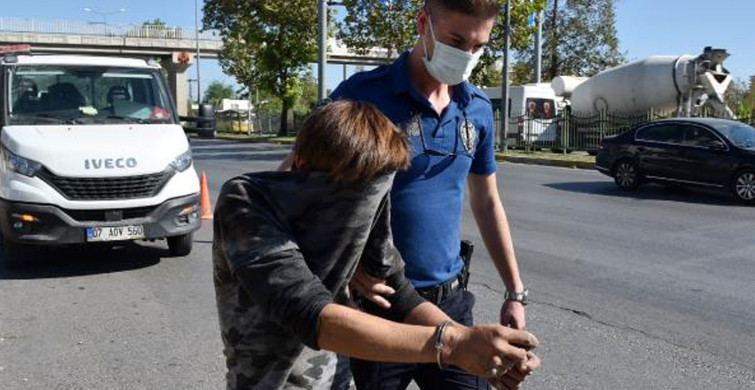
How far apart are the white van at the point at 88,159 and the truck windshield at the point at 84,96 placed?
10 millimetres

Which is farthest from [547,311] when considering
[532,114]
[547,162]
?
[532,114]

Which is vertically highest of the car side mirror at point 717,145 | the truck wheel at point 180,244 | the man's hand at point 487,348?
the car side mirror at point 717,145

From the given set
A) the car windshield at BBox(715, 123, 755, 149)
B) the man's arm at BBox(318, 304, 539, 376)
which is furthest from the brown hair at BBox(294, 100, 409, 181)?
the car windshield at BBox(715, 123, 755, 149)

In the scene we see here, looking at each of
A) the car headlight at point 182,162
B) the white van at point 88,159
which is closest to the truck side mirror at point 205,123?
the white van at point 88,159

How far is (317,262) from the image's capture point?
1737 mm

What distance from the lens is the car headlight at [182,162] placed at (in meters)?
7.48

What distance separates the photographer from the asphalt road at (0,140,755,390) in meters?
4.55

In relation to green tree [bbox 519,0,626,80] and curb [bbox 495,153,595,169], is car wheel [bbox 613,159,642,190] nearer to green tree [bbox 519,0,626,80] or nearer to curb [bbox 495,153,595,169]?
curb [bbox 495,153,595,169]

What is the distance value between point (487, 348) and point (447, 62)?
1225 millimetres

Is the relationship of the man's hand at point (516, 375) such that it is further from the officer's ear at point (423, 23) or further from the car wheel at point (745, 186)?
the car wheel at point (745, 186)

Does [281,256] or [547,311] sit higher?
[281,256]

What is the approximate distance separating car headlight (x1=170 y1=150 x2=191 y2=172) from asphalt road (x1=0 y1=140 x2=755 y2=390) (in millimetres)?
971

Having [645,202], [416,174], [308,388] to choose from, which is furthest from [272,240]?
[645,202]

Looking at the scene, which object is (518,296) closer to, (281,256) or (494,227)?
(494,227)
